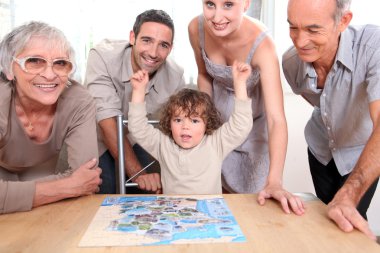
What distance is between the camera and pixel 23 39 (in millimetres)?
1266

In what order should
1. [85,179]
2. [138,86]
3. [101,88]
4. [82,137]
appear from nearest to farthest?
[85,179]
[82,137]
[138,86]
[101,88]

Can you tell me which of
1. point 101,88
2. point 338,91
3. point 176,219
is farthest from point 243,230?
point 101,88

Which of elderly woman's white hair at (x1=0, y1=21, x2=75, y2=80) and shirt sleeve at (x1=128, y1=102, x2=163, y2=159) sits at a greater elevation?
elderly woman's white hair at (x1=0, y1=21, x2=75, y2=80)

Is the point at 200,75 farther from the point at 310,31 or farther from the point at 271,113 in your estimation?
the point at 310,31

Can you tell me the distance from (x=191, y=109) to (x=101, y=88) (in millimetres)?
520

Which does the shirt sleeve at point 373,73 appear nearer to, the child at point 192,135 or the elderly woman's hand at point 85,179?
the child at point 192,135

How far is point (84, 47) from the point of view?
8.11 ft

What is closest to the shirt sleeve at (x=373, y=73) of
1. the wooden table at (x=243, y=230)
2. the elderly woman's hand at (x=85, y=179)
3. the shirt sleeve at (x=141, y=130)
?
the wooden table at (x=243, y=230)

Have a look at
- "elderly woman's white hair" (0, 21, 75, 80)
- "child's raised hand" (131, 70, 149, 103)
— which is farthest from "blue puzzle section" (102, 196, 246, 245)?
"elderly woman's white hair" (0, 21, 75, 80)

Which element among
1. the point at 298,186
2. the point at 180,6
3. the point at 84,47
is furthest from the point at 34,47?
the point at 298,186

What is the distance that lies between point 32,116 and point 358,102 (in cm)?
119

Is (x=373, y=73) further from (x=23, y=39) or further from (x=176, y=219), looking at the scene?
(x=23, y=39)

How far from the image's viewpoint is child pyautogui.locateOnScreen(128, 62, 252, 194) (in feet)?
4.69

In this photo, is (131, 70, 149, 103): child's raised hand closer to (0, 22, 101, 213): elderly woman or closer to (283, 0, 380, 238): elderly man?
(0, 22, 101, 213): elderly woman
